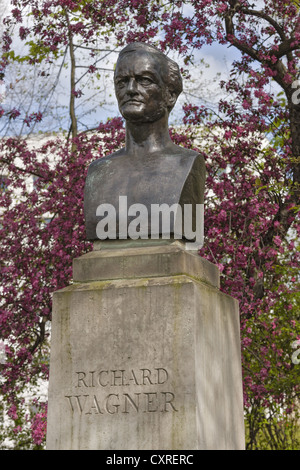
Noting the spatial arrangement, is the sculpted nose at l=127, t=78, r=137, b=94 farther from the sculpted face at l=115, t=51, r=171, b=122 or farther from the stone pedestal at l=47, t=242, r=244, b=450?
the stone pedestal at l=47, t=242, r=244, b=450

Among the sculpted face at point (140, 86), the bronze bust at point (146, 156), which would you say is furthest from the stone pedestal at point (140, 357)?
the sculpted face at point (140, 86)

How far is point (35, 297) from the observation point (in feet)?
36.0

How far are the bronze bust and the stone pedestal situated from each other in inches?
15.5

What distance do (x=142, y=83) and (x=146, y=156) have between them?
0.55 meters

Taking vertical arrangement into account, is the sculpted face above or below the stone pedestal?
above

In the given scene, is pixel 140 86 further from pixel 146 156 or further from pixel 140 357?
pixel 140 357

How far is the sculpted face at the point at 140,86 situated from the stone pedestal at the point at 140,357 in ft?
3.31

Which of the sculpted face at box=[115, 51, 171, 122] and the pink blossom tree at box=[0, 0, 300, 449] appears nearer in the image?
the sculpted face at box=[115, 51, 171, 122]

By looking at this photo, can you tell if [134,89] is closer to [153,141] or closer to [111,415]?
[153,141]

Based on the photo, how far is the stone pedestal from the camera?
495cm

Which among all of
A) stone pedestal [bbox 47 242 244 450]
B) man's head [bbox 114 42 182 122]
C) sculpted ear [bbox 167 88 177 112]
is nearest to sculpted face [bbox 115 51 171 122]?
man's head [bbox 114 42 182 122]

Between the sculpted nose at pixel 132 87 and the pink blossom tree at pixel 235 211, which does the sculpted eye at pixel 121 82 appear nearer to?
the sculpted nose at pixel 132 87

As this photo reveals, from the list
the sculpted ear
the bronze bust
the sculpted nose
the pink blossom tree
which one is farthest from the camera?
the pink blossom tree

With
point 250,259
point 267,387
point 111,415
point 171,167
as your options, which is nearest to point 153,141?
point 171,167
